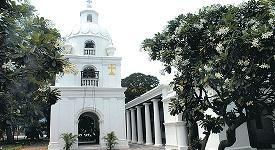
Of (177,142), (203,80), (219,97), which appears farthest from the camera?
(177,142)

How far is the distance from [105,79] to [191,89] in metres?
16.8

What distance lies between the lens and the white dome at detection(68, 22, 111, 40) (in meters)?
24.6

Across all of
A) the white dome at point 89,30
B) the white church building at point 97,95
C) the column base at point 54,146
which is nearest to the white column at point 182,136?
the white church building at point 97,95

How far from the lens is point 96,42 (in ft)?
80.2

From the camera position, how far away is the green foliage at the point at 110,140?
20.8 meters

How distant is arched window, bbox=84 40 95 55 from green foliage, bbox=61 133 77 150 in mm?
7375

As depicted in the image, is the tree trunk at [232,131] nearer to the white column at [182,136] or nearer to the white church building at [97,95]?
the white column at [182,136]

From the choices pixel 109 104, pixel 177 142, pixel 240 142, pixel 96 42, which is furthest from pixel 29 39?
pixel 96 42

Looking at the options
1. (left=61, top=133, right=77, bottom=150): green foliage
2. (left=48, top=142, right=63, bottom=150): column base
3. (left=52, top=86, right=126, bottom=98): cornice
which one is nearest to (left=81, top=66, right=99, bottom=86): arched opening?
(left=52, top=86, right=126, bottom=98): cornice

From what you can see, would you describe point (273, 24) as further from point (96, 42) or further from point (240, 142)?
point (96, 42)

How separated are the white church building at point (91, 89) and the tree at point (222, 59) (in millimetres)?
14644

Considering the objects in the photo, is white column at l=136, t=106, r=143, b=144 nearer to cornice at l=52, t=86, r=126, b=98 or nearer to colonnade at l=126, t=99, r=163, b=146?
colonnade at l=126, t=99, r=163, b=146

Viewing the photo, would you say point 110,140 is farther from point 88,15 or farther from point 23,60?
point 23,60

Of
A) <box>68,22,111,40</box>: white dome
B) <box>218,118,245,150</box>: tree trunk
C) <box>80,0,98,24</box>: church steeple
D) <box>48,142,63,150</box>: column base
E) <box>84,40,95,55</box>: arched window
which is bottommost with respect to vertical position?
<box>48,142,63,150</box>: column base
